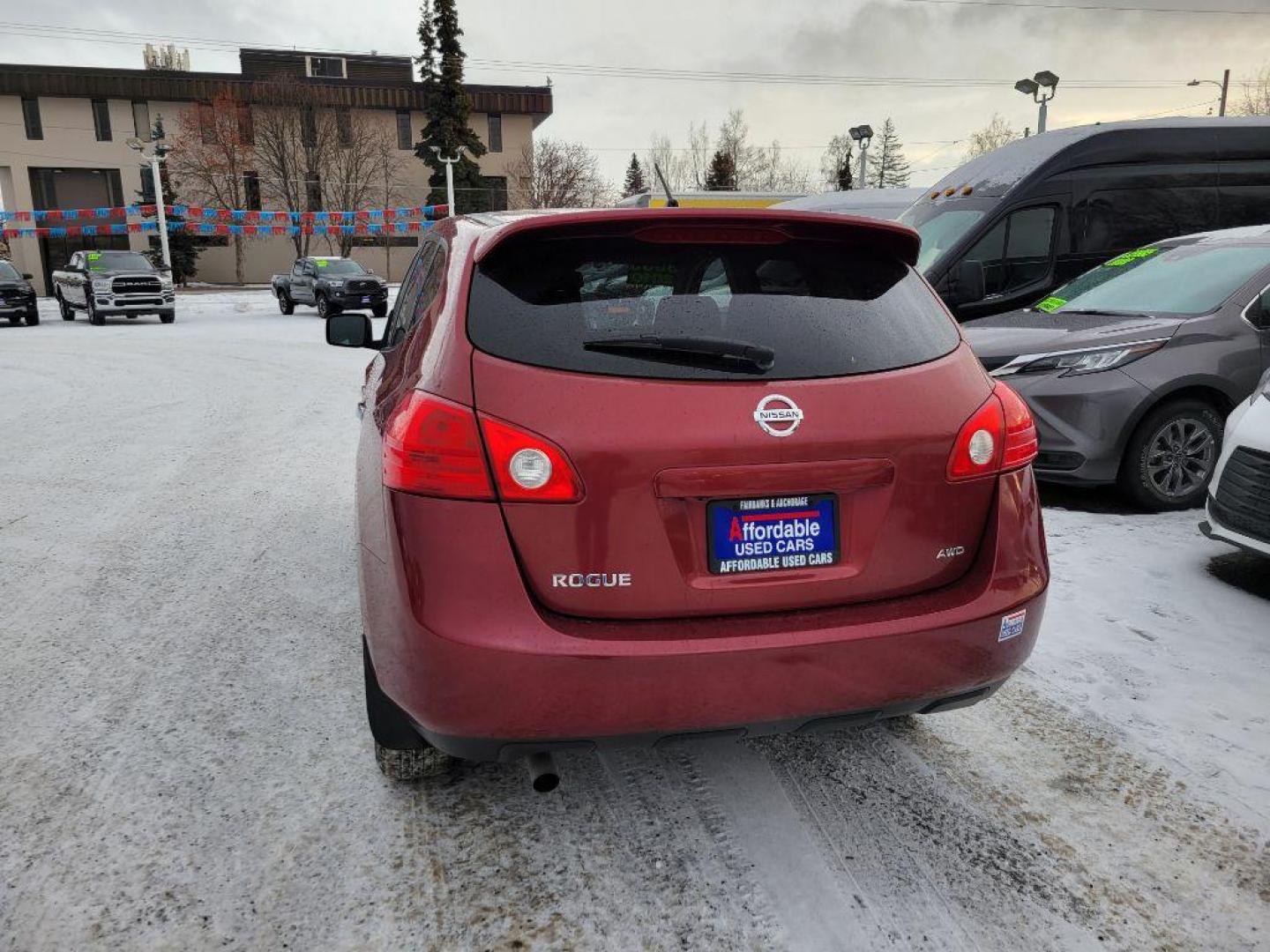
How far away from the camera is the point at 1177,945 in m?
2.16

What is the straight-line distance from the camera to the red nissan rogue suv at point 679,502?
6.97ft

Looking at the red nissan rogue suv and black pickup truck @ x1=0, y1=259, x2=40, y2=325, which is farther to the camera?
black pickup truck @ x1=0, y1=259, x2=40, y2=325

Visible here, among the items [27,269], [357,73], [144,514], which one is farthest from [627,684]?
[357,73]

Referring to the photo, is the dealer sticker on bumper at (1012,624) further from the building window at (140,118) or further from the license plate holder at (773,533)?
the building window at (140,118)

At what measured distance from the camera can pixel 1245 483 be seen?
14.3 feet

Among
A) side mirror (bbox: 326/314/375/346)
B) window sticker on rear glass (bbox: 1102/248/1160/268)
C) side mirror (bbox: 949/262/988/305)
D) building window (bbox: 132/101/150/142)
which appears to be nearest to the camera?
side mirror (bbox: 326/314/375/346)

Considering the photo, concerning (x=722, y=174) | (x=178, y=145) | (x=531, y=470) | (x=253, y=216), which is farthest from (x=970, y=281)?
(x=722, y=174)

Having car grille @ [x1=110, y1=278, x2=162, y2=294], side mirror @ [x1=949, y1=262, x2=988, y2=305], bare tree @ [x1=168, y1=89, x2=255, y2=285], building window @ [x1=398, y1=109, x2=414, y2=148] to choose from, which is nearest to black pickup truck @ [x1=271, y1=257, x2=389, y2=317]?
car grille @ [x1=110, y1=278, x2=162, y2=294]

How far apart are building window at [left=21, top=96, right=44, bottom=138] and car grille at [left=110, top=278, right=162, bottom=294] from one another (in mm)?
35816

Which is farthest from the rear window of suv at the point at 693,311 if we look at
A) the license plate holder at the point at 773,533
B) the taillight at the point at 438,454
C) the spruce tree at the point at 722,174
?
the spruce tree at the point at 722,174

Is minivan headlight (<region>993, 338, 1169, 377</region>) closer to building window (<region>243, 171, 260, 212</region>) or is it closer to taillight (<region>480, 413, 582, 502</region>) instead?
taillight (<region>480, 413, 582, 502</region>)

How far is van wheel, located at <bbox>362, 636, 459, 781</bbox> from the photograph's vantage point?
8.35ft

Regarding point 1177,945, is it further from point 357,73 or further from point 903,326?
point 357,73

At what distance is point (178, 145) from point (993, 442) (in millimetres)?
56557
